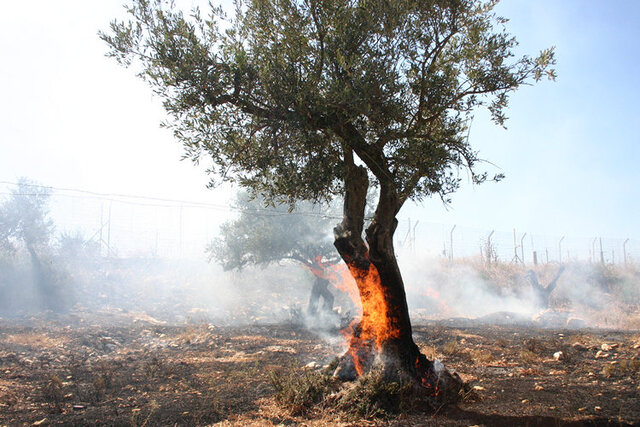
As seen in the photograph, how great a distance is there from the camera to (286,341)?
56.1 feet

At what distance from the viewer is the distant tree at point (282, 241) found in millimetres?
25234

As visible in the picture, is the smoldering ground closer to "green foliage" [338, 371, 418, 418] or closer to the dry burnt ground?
the dry burnt ground

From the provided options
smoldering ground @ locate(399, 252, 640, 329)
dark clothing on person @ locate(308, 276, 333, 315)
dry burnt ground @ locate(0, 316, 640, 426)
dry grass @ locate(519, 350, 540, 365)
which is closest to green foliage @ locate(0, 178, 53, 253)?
dry burnt ground @ locate(0, 316, 640, 426)

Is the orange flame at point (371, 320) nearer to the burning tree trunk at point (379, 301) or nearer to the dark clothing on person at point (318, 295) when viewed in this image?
the burning tree trunk at point (379, 301)

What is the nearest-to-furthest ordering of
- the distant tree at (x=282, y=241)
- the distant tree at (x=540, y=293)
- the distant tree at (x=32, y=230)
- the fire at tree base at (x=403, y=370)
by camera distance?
the fire at tree base at (x=403, y=370) → the distant tree at (x=282, y=241) → the distant tree at (x=32, y=230) → the distant tree at (x=540, y=293)

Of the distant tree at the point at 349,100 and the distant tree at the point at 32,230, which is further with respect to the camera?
the distant tree at the point at 32,230

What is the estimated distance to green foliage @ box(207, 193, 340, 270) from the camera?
25.6 meters

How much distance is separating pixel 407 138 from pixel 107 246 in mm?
35578

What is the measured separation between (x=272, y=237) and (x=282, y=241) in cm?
69

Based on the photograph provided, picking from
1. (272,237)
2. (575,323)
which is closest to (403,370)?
(272,237)

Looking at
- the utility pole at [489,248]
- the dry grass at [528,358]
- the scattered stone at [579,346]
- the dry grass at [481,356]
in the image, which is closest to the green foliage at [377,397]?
the dry grass at [481,356]

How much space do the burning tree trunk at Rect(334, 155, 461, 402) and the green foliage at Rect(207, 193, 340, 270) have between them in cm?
1606

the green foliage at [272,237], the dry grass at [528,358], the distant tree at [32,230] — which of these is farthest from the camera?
the distant tree at [32,230]

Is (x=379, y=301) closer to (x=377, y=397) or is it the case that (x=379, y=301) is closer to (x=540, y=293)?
(x=377, y=397)
